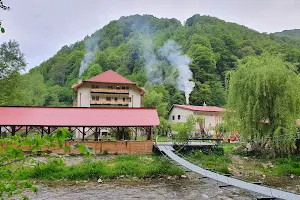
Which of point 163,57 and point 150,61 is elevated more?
point 163,57

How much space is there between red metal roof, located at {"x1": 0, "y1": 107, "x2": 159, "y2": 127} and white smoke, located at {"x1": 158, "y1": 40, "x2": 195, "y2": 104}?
78.0 ft

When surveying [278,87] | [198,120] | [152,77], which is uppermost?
[152,77]

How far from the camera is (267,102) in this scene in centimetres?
1945

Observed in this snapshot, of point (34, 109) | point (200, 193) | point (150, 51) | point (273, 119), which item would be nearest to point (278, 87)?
point (273, 119)

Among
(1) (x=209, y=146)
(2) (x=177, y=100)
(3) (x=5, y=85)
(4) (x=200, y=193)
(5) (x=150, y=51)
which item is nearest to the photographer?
(4) (x=200, y=193)

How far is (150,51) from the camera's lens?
249 feet

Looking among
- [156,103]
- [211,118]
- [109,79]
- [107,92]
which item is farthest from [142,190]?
[156,103]

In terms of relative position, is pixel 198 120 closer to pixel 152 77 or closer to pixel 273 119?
pixel 273 119

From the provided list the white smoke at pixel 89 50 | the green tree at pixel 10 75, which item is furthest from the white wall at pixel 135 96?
the white smoke at pixel 89 50

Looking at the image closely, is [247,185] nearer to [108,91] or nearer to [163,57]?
[108,91]

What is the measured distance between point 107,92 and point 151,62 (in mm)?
35170

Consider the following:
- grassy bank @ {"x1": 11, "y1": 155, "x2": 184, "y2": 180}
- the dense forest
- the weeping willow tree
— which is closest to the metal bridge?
grassy bank @ {"x1": 11, "y1": 155, "x2": 184, "y2": 180}

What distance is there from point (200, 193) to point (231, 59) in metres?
56.3

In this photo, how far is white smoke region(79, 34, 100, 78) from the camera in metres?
73.8
